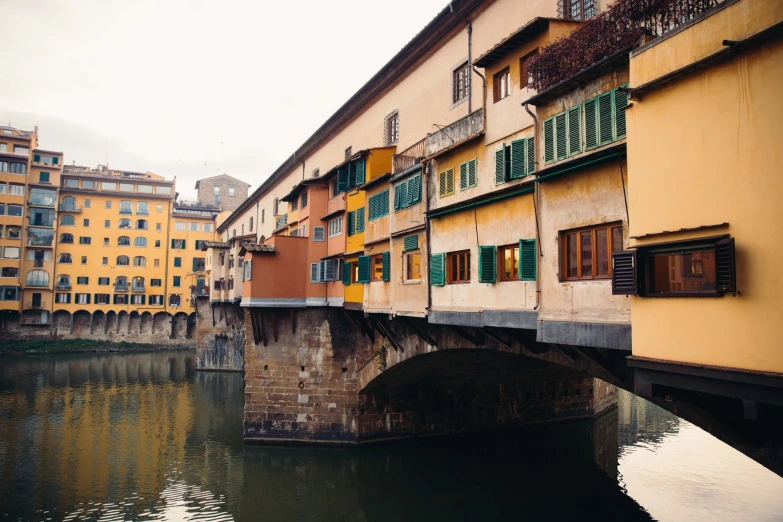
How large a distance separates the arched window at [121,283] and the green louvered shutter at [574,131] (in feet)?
221

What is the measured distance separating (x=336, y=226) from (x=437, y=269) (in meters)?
10.0

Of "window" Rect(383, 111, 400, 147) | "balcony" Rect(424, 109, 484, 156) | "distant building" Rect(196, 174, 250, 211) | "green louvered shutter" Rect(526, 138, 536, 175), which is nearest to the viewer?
"green louvered shutter" Rect(526, 138, 536, 175)

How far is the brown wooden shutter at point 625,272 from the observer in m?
8.02

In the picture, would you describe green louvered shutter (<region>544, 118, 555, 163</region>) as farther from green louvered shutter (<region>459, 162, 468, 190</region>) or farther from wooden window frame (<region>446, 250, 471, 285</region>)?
wooden window frame (<region>446, 250, 471, 285</region>)

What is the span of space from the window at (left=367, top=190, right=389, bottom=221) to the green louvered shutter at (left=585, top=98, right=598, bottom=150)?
985 centimetres

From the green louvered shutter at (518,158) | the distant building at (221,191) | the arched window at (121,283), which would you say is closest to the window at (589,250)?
the green louvered shutter at (518,158)

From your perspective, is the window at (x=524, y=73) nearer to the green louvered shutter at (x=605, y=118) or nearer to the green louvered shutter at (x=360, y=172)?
the green louvered shutter at (x=605, y=118)

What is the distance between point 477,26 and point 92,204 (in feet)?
210

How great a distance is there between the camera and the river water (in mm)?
18406

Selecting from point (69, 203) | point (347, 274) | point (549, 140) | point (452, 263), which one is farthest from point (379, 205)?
point (69, 203)

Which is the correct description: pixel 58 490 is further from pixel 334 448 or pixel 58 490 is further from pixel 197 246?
pixel 197 246

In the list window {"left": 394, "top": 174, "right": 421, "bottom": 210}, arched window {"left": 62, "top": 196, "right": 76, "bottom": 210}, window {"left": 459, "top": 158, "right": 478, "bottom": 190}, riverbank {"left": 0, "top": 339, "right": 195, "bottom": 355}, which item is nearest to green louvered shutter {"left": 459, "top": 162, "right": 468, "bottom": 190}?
window {"left": 459, "top": 158, "right": 478, "bottom": 190}

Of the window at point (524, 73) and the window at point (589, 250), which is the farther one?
the window at point (524, 73)

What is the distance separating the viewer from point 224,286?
158 ft
